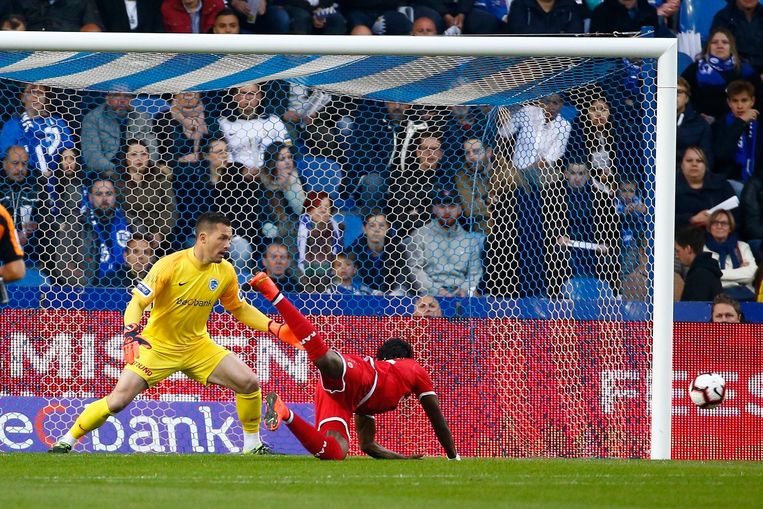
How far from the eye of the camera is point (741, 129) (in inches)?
583

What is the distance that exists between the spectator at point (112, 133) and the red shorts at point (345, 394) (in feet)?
10.7

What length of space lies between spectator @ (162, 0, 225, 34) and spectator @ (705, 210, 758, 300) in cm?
605

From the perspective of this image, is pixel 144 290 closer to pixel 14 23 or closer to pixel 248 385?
pixel 248 385

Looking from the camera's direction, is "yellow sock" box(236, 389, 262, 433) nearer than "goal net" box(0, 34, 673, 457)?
Yes

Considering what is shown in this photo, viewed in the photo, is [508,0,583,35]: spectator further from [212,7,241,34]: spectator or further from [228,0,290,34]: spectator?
[212,7,241,34]: spectator

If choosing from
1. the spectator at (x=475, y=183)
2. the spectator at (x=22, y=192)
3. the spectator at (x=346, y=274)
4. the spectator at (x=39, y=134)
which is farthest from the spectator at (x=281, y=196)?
the spectator at (x=22, y=192)

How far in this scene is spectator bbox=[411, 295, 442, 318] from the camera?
452 inches

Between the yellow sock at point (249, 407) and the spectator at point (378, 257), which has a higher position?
the spectator at point (378, 257)

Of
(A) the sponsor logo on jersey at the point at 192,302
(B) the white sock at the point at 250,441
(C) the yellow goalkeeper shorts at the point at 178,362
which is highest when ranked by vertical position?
(A) the sponsor logo on jersey at the point at 192,302

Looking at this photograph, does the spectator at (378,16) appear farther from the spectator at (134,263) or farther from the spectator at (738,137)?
the spectator at (134,263)

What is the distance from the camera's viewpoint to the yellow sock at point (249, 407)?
10172 millimetres

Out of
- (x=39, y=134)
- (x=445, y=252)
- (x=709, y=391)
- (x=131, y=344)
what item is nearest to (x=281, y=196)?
(x=445, y=252)

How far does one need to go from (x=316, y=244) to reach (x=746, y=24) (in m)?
6.98

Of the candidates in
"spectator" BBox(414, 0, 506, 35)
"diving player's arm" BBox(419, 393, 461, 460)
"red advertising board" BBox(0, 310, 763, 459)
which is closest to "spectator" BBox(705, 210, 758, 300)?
"red advertising board" BBox(0, 310, 763, 459)
